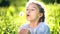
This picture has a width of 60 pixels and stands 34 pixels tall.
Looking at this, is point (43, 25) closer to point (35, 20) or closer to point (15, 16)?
point (35, 20)

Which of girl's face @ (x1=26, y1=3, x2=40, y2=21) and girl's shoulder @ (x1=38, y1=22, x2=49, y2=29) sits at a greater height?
girl's face @ (x1=26, y1=3, x2=40, y2=21)

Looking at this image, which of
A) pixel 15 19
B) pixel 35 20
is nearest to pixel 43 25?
pixel 35 20

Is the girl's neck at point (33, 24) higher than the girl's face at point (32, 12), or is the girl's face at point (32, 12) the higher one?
the girl's face at point (32, 12)

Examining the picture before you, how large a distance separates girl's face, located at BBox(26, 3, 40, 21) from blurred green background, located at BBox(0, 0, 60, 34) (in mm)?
47

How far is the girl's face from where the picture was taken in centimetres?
172

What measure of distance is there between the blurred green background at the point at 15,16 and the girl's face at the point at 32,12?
0.15ft

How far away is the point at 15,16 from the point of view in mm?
1762

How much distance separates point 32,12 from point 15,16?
178mm

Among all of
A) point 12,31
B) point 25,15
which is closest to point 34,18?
point 25,15

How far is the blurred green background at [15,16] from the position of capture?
1757 millimetres

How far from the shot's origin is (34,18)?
5.70ft

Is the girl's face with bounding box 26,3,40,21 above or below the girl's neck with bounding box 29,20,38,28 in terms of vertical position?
above

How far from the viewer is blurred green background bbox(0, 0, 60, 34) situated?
1.76 m

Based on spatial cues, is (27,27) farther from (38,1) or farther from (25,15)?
(38,1)
